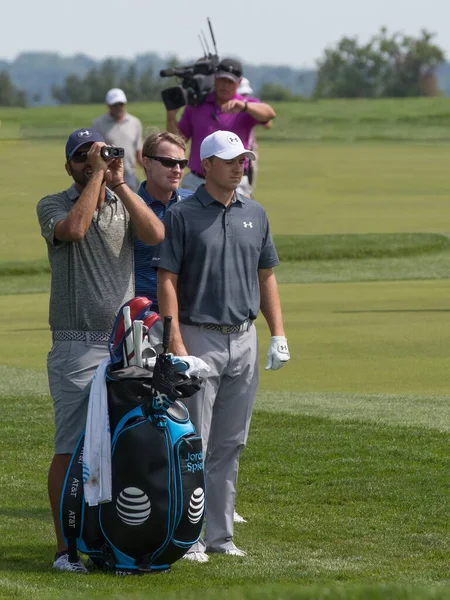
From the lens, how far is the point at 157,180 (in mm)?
6492

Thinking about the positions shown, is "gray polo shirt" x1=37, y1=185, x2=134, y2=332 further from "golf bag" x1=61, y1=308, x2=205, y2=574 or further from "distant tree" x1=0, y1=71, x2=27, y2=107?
"distant tree" x1=0, y1=71, x2=27, y2=107

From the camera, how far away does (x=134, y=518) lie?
530cm

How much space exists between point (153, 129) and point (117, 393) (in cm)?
166

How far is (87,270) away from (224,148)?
2.52 feet

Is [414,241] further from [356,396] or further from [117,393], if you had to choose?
[117,393]

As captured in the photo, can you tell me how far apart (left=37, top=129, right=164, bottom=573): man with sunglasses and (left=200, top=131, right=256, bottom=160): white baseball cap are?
1.25ft

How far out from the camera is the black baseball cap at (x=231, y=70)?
10.6 meters

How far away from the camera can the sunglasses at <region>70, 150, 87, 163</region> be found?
5.72 metres

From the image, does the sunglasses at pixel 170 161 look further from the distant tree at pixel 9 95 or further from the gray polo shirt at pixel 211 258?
the distant tree at pixel 9 95

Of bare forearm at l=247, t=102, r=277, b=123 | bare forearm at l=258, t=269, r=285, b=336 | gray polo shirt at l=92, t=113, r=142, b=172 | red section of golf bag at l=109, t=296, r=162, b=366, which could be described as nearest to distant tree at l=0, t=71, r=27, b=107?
gray polo shirt at l=92, t=113, r=142, b=172

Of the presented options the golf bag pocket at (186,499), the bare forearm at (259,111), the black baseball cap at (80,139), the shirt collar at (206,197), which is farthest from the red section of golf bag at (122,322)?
the bare forearm at (259,111)

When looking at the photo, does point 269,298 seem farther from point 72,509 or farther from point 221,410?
point 72,509

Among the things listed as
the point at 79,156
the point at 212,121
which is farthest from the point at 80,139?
the point at 212,121

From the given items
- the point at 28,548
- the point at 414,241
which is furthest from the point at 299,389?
the point at 414,241
